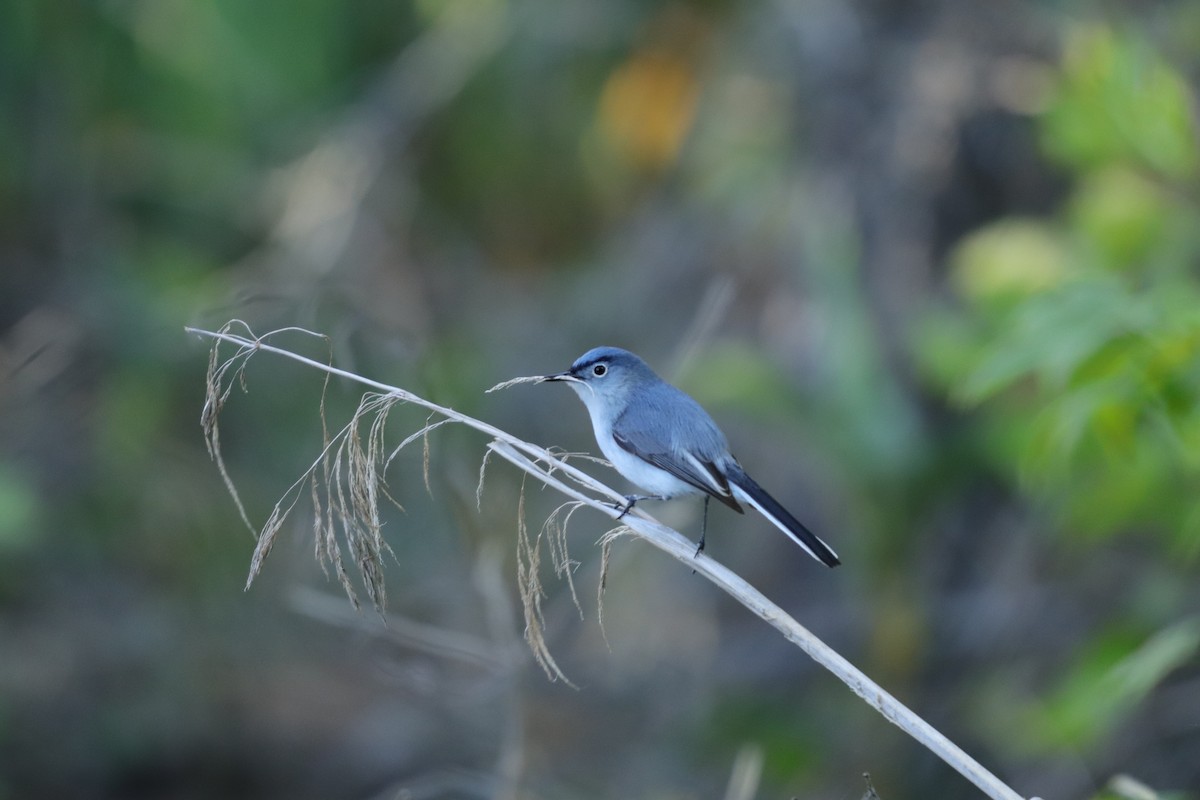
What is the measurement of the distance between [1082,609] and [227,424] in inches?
209

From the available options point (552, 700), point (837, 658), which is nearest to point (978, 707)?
point (552, 700)

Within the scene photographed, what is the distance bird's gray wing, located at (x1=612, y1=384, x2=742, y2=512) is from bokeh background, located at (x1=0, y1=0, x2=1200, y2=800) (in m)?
1.03

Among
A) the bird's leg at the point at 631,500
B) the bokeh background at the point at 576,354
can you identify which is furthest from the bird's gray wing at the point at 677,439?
the bokeh background at the point at 576,354

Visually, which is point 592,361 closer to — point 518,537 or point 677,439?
point 677,439

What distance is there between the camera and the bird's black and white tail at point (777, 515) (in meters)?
2.86

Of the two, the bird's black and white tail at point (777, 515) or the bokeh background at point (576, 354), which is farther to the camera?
the bokeh background at point (576, 354)

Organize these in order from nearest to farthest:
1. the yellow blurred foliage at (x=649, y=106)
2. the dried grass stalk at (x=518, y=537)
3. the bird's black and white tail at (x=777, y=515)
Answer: the dried grass stalk at (x=518, y=537) < the bird's black and white tail at (x=777, y=515) < the yellow blurred foliage at (x=649, y=106)

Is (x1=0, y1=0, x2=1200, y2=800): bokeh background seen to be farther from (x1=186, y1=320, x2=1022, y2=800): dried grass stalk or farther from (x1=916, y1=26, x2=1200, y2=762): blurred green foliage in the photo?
(x1=186, y1=320, x2=1022, y2=800): dried grass stalk

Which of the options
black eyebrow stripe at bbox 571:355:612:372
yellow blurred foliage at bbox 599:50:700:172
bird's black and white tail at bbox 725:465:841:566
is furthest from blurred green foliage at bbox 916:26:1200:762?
yellow blurred foliage at bbox 599:50:700:172

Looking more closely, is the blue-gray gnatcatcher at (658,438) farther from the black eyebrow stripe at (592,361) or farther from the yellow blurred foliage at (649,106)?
the yellow blurred foliage at (649,106)

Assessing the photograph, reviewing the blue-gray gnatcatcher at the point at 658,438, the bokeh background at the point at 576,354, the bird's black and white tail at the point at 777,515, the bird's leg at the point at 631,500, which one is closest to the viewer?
the bird's leg at the point at 631,500

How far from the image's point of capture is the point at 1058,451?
11.2ft

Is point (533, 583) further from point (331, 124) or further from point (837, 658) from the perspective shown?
point (331, 124)

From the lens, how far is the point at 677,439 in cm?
343
